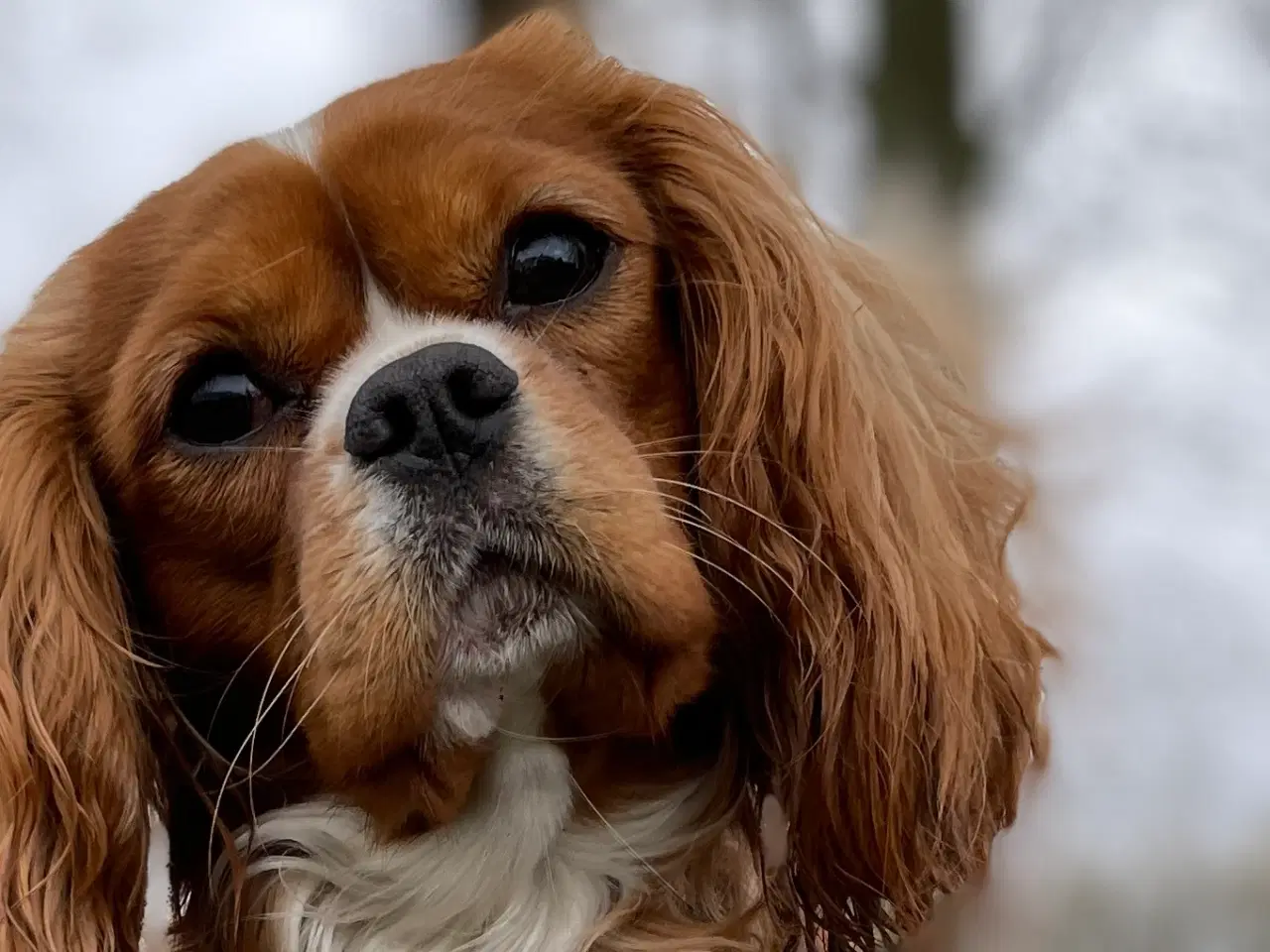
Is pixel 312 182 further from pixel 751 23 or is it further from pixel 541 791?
pixel 751 23

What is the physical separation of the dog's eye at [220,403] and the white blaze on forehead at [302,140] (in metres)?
0.21

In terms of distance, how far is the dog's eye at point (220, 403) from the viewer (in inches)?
43.5

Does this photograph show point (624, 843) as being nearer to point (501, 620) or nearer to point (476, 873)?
point (476, 873)

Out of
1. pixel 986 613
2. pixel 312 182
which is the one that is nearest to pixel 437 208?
pixel 312 182

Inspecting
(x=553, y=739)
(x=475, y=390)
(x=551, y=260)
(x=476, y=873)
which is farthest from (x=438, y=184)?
(x=476, y=873)

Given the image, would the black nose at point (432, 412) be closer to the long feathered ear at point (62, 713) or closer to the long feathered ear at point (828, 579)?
the long feathered ear at point (828, 579)

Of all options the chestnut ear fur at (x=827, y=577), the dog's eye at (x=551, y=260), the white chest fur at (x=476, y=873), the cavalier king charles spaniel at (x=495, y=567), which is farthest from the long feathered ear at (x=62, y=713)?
the chestnut ear fur at (x=827, y=577)

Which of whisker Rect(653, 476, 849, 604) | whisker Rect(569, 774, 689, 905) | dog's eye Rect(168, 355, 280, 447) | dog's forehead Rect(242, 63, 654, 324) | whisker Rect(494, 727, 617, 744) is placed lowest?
whisker Rect(569, 774, 689, 905)

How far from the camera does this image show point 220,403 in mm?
1112

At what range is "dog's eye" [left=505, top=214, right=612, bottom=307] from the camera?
1.11m

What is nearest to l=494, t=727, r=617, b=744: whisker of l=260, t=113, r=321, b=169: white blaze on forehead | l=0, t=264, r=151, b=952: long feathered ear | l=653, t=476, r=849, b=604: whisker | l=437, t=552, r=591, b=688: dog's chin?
l=437, t=552, r=591, b=688: dog's chin

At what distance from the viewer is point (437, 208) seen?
3.51ft

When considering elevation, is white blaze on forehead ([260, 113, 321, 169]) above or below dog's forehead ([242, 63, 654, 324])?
above

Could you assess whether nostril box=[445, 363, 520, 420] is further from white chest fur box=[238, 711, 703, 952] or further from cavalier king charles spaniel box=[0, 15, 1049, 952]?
white chest fur box=[238, 711, 703, 952]
